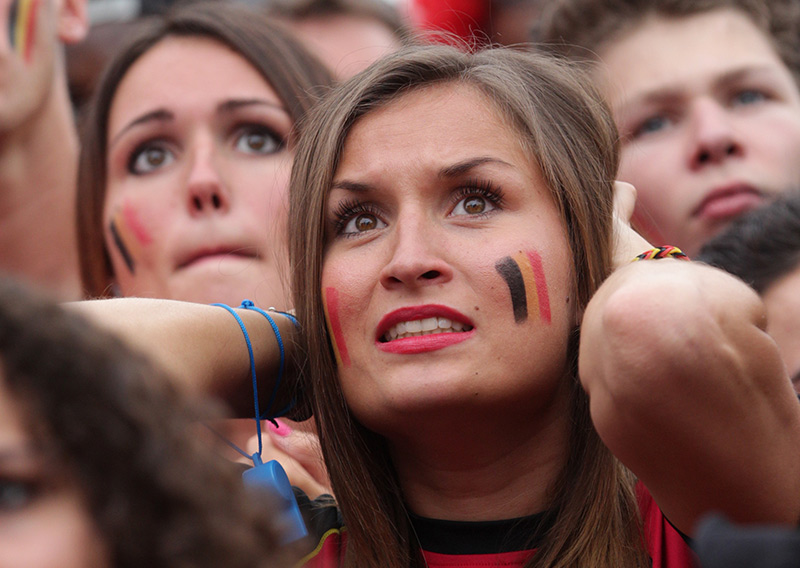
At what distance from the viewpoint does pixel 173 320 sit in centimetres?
206

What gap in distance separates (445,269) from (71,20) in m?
2.45

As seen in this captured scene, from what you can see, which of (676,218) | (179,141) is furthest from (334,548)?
(676,218)

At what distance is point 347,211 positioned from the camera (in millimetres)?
2240

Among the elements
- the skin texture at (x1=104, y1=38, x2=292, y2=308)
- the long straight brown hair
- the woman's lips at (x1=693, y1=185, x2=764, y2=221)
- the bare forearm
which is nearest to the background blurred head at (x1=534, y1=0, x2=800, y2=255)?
Result: the woman's lips at (x1=693, y1=185, x2=764, y2=221)

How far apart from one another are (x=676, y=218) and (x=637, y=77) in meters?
0.59

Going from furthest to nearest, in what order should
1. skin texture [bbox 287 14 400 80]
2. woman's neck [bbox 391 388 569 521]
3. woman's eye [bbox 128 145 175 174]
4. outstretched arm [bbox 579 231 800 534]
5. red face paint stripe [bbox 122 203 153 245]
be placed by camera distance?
1. skin texture [bbox 287 14 400 80]
2. woman's eye [bbox 128 145 175 174]
3. red face paint stripe [bbox 122 203 153 245]
4. woman's neck [bbox 391 388 569 521]
5. outstretched arm [bbox 579 231 800 534]

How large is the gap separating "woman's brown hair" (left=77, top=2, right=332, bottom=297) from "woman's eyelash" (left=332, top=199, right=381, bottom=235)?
1135mm

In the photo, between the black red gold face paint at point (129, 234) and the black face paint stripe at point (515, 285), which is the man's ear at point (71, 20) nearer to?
the black red gold face paint at point (129, 234)

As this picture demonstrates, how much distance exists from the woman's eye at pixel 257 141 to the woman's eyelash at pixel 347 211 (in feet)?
3.43

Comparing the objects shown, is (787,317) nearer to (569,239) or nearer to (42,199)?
(569,239)

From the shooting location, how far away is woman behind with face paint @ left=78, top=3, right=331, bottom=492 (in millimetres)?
3037

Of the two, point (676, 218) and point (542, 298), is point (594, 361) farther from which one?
point (676, 218)

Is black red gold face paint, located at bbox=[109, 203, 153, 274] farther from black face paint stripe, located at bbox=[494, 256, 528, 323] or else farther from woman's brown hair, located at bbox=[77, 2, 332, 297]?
black face paint stripe, located at bbox=[494, 256, 528, 323]

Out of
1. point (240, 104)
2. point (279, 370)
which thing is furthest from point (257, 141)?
point (279, 370)
